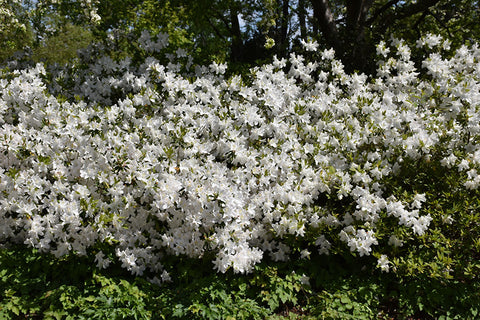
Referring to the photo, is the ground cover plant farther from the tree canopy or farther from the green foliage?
the green foliage

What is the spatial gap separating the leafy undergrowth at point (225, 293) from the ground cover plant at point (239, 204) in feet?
0.06

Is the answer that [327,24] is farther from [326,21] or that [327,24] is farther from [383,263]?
[383,263]

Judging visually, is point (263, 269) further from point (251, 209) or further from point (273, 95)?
point (273, 95)

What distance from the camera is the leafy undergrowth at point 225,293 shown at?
11.7 feet

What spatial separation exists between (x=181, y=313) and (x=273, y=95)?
3.03 metres

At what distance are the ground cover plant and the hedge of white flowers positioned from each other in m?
0.02

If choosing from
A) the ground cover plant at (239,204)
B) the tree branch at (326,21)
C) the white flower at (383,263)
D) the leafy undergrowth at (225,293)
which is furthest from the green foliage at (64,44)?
the white flower at (383,263)

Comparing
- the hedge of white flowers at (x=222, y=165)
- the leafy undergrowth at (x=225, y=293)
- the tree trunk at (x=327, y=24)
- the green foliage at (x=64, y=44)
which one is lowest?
the leafy undergrowth at (x=225, y=293)

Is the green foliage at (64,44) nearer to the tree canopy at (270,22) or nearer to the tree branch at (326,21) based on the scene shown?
the tree canopy at (270,22)

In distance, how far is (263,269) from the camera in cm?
411

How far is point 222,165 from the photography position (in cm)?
462

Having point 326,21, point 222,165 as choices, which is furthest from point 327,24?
point 222,165

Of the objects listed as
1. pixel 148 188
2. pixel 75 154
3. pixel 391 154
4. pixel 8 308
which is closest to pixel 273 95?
pixel 391 154

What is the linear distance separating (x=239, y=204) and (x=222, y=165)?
0.74 m
